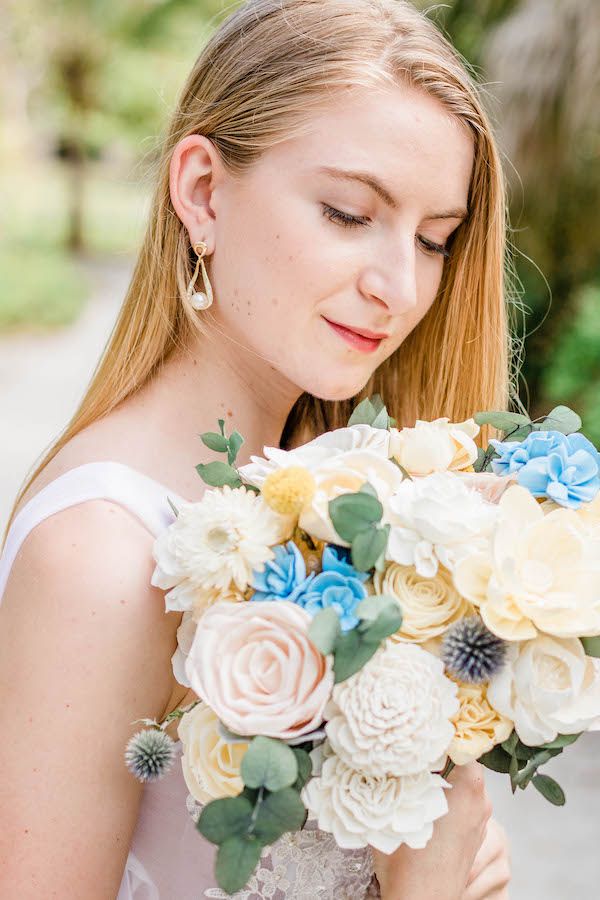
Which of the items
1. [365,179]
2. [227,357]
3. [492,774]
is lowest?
[492,774]

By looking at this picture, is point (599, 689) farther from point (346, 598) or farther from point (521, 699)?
point (346, 598)

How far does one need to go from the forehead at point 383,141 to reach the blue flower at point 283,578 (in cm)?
71

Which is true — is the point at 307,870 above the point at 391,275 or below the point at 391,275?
below

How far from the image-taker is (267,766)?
1.17 m

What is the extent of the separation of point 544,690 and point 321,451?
434 mm

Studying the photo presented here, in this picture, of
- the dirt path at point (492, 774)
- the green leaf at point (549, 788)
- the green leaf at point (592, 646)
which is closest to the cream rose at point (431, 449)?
the green leaf at point (592, 646)

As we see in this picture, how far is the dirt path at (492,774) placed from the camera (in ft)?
14.5

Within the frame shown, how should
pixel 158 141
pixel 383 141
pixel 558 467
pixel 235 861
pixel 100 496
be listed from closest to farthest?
pixel 235 861
pixel 558 467
pixel 100 496
pixel 383 141
pixel 158 141

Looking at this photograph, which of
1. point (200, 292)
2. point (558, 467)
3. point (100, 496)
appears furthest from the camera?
point (200, 292)

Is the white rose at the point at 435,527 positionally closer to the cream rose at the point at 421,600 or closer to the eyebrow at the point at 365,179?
the cream rose at the point at 421,600

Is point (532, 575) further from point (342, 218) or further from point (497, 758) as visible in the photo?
point (342, 218)

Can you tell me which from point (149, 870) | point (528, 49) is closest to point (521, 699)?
point (149, 870)

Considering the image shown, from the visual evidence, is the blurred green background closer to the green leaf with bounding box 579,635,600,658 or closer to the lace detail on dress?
the green leaf with bounding box 579,635,600,658

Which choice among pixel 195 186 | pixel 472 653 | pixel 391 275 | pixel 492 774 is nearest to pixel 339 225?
pixel 391 275
